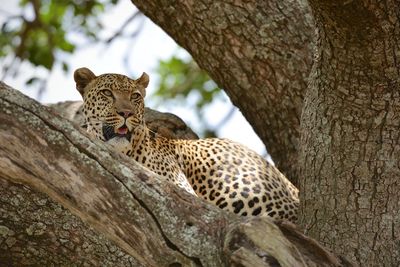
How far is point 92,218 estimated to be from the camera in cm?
421

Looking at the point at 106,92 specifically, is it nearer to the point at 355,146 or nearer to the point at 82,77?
the point at 82,77

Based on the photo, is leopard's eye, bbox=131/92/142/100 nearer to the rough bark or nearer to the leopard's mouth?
the leopard's mouth

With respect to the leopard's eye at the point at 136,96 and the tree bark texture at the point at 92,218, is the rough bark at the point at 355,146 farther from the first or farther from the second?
the leopard's eye at the point at 136,96

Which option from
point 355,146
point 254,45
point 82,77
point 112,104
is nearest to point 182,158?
point 112,104

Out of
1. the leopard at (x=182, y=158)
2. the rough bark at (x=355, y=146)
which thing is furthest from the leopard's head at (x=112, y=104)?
the rough bark at (x=355, y=146)

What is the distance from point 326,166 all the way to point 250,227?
1.01m

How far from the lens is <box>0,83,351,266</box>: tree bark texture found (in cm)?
412

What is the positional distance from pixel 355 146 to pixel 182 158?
327 centimetres

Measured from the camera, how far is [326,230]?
5.10 m

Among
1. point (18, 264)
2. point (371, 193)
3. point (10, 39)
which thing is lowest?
point (18, 264)

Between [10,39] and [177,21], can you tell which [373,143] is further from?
[10,39]

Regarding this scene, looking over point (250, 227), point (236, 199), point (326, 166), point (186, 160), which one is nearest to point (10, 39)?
point (186, 160)

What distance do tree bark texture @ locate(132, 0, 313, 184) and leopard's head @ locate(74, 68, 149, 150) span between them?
31.3 inches

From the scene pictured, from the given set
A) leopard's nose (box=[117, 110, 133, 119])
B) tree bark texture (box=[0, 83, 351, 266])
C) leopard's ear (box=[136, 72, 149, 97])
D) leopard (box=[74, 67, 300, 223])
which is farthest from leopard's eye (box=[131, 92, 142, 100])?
tree bark texture (box=[0, 83, 351, 266])
